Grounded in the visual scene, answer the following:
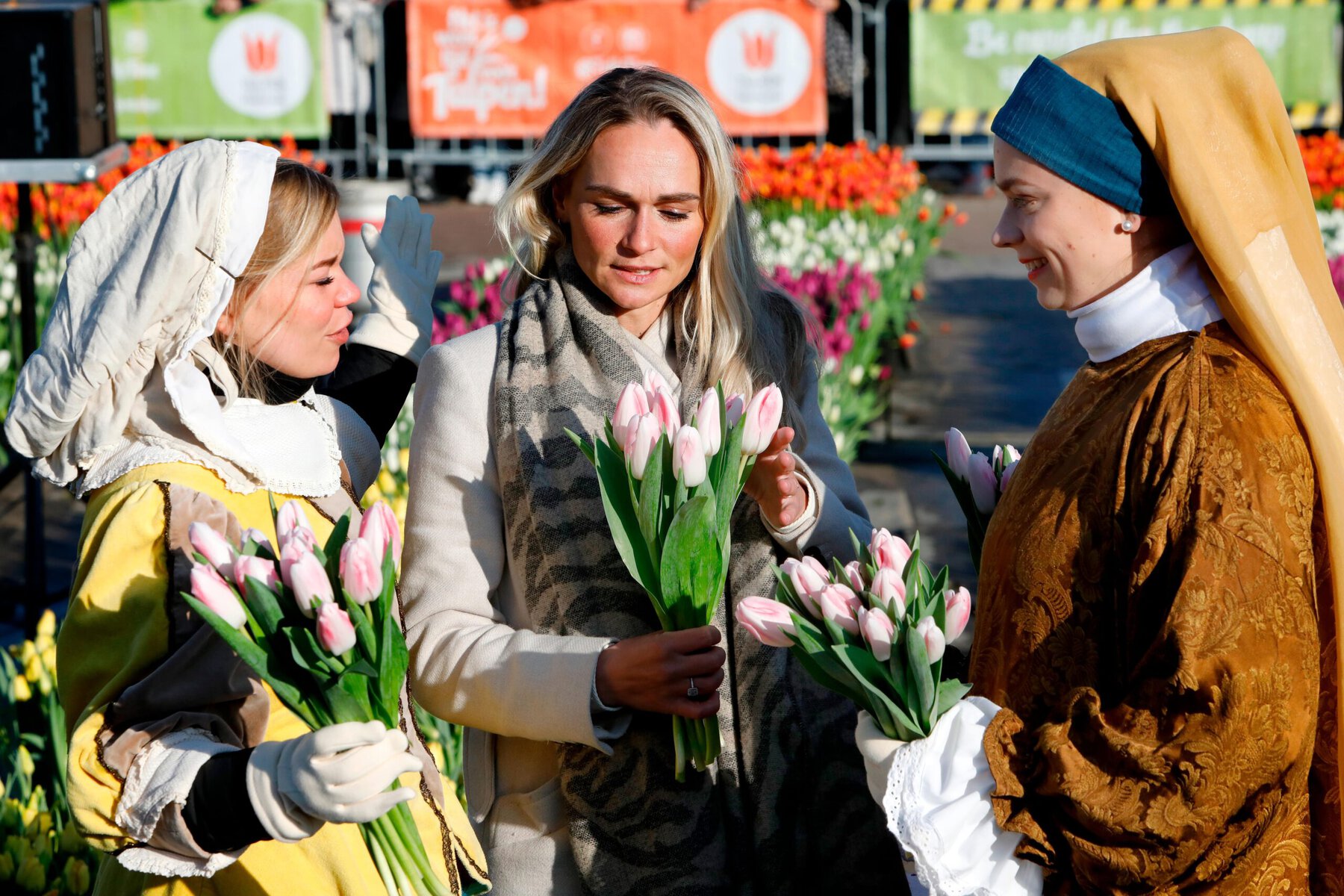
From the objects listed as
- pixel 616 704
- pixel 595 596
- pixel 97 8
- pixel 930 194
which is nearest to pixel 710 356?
pixel 595 596

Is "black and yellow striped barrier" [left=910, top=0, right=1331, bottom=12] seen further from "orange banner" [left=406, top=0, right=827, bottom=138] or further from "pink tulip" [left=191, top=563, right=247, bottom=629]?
"pink tulip" [left=191, top=563, right=247, bottom=629]

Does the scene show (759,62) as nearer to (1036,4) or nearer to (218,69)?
(1036,4)

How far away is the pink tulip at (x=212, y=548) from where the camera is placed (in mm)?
1620

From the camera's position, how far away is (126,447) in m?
1.86

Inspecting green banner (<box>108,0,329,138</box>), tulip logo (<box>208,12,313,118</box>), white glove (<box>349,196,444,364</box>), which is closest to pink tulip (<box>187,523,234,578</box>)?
white glove (<box>349,196,444,364</box>)

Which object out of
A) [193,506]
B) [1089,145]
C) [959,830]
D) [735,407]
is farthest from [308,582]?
[1089,145]

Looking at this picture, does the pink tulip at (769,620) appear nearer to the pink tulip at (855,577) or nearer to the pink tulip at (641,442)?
the pink tulip at (855,577)

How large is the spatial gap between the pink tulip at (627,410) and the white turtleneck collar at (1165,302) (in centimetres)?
60

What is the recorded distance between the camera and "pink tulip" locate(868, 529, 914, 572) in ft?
5.49

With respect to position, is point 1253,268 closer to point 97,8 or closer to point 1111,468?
point 1111,468

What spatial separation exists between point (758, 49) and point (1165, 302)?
36.0ft

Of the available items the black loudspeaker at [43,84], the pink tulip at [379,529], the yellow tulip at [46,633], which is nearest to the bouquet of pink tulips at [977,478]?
the pink tulip at [379,529]

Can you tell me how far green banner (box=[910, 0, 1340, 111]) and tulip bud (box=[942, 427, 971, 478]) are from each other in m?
10.6

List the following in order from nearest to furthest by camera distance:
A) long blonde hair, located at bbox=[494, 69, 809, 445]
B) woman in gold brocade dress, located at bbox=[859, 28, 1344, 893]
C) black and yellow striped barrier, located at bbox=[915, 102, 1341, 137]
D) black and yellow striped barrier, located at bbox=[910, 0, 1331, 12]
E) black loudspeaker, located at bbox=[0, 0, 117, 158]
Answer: woman in gold brocade dress, located at bbox=[859, 28, 1344, 893], long blonde hair, located at bbox=[494, 69, 809, 445], black loudspeaker, located at bbox=[0, 0, 117, 158], black and yellow striped barrier, located at bbox=[910, 0, 1331, 12], black and yellow striped barrier, located at bbox=[915, 102, 1341, 137]
